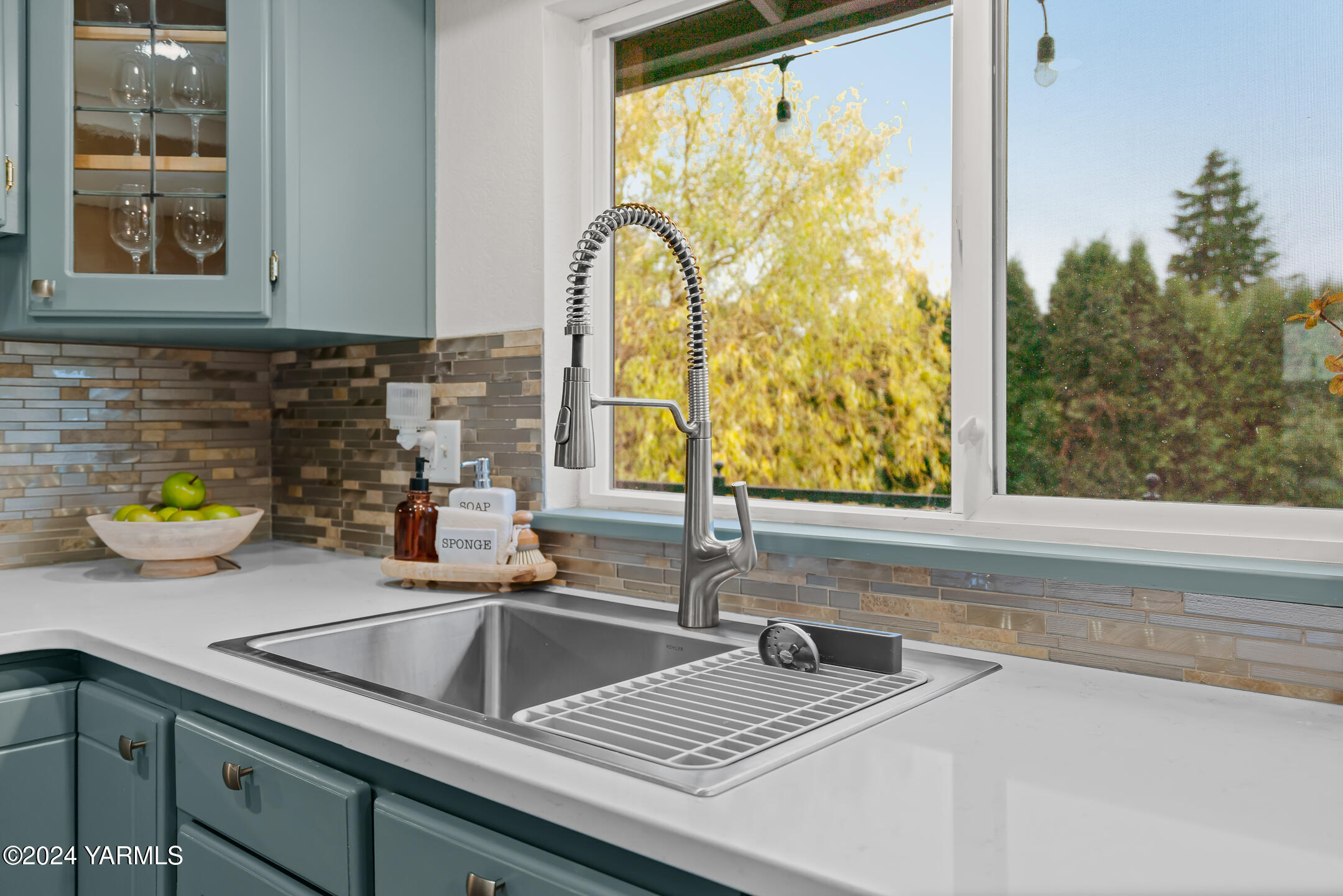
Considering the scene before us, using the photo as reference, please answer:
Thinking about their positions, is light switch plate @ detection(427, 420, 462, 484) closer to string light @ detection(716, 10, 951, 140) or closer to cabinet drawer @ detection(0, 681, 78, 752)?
cabinet drawer @ detection(0, 681, 78, 752)

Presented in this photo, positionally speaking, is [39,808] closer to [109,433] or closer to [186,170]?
[109,433]

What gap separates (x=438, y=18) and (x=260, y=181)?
0.58 m

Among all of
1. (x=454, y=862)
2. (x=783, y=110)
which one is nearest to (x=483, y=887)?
(x=454, y=862)

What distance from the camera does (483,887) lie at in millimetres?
861

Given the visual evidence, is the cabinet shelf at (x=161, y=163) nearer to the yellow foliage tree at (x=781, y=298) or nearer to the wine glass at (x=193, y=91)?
the wine glass at (x=193, y=91)

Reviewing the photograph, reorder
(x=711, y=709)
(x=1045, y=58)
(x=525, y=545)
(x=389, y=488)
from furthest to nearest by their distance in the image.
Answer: (x=389, y=488) < (x=525, y=545) < (x=1045, y=58) < (x=711, y=709)

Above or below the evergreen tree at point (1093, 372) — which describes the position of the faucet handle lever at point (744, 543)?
below

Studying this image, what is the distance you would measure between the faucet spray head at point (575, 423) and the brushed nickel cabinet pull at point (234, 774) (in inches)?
22.2

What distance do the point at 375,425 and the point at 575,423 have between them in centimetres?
100

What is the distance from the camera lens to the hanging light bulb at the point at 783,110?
1.71 metres

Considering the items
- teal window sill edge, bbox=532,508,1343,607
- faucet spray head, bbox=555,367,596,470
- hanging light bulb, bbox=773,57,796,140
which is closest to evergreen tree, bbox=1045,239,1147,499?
teal window sill edge, bbox=532,508,1343,607

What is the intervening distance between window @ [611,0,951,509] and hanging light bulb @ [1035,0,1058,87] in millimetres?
154

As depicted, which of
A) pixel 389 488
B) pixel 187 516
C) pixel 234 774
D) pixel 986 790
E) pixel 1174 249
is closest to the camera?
pixel 986 790

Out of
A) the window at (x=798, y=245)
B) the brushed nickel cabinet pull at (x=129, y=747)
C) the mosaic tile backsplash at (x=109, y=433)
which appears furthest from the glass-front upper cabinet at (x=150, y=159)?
the brushed nickel cabinet pull at (x=129, y=747)
